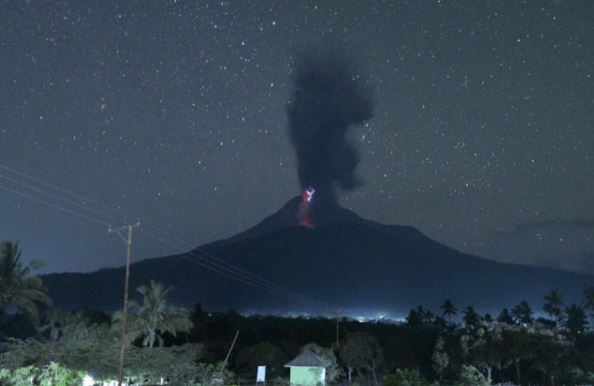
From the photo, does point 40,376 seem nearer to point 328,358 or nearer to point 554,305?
point 328,358

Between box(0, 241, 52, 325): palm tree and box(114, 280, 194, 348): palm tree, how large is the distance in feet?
26.2

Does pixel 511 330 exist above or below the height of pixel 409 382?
above

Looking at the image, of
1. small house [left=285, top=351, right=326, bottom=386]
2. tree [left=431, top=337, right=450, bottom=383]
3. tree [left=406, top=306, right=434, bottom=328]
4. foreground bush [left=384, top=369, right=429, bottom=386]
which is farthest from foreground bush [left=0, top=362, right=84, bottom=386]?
tree [left=406, top=306, right=434, bottom=328]

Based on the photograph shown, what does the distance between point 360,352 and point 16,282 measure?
29454 mm

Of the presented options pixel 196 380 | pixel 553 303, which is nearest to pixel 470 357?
pixel 196 380

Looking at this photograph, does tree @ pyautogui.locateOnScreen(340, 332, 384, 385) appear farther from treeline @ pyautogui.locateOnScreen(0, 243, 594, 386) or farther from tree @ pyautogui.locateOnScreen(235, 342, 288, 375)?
tree @ pyautogui.locateOnScreen(235, 342, 288, 375)

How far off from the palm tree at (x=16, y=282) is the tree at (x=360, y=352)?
85.6ft

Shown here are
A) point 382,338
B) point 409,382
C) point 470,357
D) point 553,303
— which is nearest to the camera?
point 409,382

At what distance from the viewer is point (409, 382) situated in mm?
31641

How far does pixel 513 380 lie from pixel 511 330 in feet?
21.1

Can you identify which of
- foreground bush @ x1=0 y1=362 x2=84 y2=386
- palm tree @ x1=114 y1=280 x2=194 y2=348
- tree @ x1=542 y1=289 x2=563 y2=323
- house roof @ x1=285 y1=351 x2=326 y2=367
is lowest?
foreground bush @ x1=0 y1=362 x2=84 y2=386

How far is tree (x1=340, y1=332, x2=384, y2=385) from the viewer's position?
60469 mm

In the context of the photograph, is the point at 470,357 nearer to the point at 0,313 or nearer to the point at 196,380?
the point at 196,380

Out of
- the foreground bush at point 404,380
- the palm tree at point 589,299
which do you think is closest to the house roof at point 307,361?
the foreground bush at point 404,380
